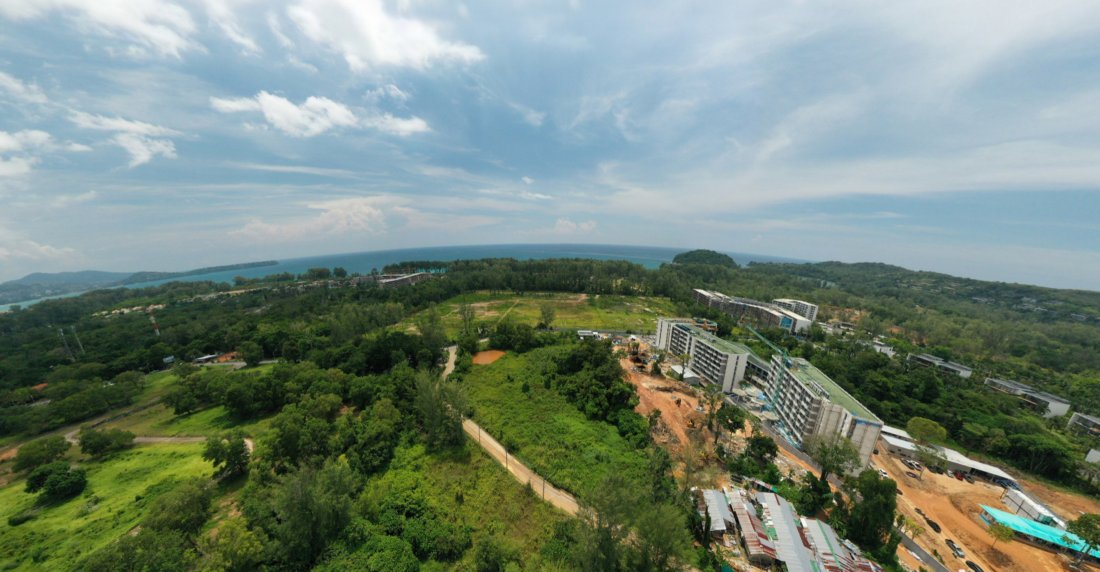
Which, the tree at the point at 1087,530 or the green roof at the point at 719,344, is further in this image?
the green roof at the point at 719,344

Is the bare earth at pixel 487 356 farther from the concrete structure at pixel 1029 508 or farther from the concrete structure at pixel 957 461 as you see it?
the concrete structure at pixel 1029 508

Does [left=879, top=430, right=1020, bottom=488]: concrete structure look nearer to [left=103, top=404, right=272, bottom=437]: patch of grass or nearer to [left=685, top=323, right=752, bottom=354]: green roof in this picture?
[left=685, top=323, right=752, bottom=354]: green roof

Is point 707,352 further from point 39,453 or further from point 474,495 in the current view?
point 39,453

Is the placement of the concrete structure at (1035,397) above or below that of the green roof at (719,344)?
below

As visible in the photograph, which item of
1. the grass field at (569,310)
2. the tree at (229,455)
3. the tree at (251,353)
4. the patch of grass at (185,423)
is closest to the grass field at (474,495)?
the tree at (229,455)

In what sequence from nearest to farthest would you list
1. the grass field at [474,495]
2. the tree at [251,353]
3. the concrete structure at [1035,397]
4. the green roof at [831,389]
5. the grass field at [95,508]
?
the grass field at [95,508]
the grass field at [474,495]
the green roof at [831,389]
the concrete structure at [1035,397]
the tree at [251,353]

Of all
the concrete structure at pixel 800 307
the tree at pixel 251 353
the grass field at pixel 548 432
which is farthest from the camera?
the concrete structure at pixel 800 307

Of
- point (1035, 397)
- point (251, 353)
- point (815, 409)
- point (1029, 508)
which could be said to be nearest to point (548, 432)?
point (815, 409)

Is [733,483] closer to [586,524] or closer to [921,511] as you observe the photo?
[921,511]
